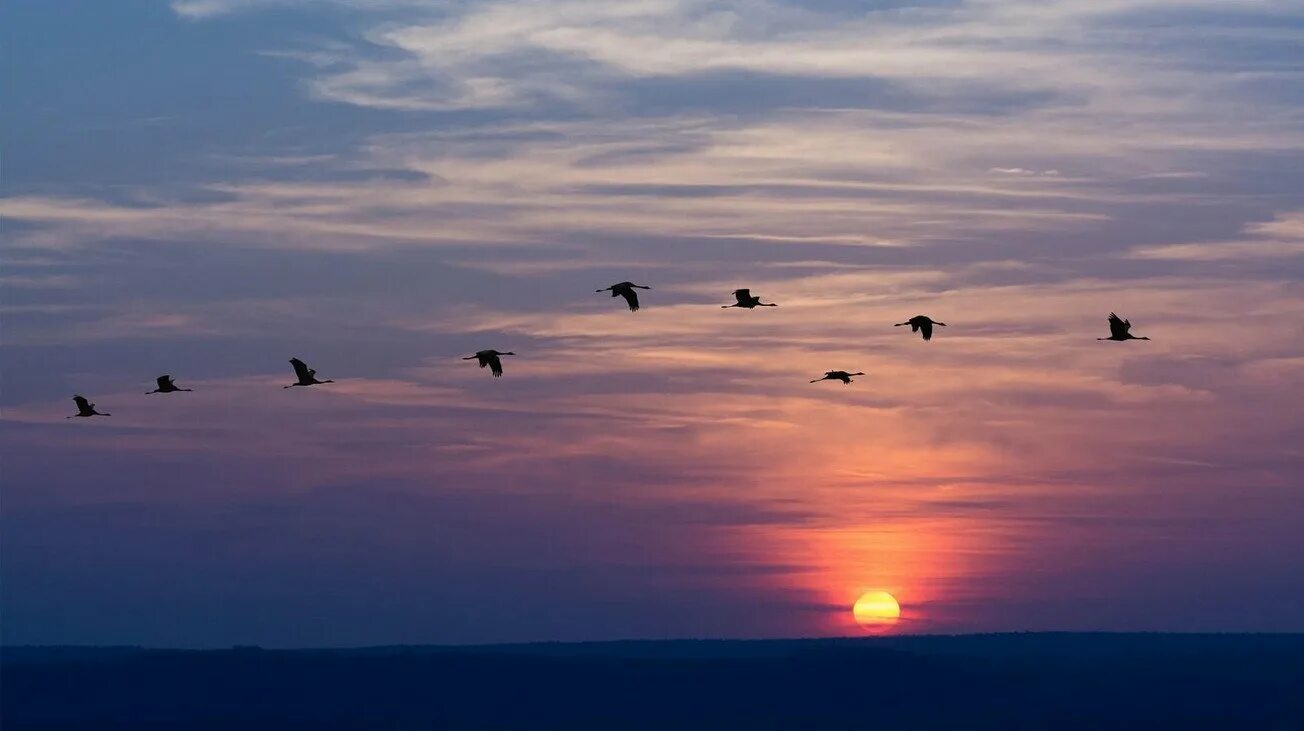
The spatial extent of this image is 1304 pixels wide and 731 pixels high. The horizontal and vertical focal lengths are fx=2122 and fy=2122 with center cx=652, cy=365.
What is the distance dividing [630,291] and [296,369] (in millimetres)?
16735

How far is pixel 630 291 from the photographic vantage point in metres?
89.9

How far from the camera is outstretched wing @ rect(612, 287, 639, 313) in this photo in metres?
89.4

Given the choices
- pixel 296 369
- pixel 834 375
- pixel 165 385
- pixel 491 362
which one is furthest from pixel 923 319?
pixel 165 385

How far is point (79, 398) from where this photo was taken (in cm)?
9669

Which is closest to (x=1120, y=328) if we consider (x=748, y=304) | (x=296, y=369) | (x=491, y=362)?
(x=748, y=304)

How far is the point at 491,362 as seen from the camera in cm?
9162

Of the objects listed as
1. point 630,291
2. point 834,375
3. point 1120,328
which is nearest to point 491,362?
point 630,291

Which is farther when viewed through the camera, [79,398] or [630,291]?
[79,398]

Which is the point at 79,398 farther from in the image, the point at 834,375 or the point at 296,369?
the point at 834,375

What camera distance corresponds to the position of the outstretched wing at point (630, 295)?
89.4m

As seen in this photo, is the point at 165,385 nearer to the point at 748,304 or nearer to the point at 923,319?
the point at 748,304

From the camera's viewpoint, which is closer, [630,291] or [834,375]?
[630,291]

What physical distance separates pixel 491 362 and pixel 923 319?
19050 mm

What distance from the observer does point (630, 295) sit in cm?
9025
